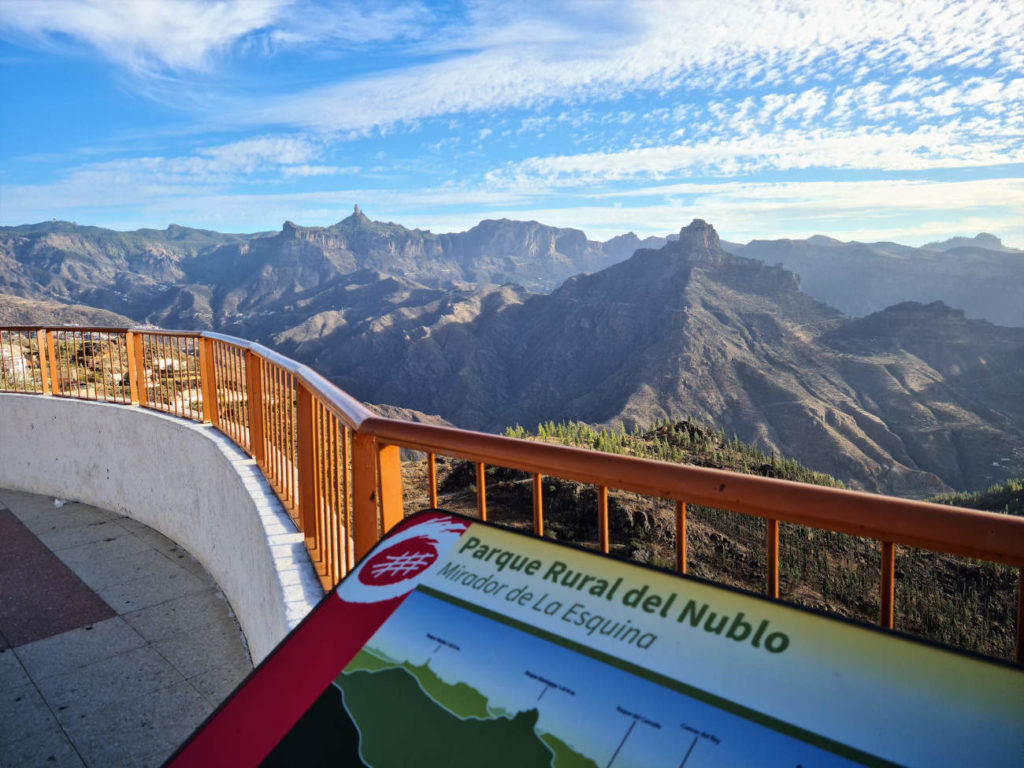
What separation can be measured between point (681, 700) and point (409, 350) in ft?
408

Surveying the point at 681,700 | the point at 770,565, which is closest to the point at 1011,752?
the point at 681,700

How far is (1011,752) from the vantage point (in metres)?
0.85

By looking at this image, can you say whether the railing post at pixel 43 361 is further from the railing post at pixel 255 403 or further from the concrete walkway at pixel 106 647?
the railing post at pixel 255 403

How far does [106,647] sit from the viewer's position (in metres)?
3.69

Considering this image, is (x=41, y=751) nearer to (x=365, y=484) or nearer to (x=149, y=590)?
(x=149, y=590)

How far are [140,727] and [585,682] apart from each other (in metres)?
2.86

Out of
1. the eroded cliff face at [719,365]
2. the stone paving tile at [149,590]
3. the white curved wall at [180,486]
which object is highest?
the white curved wall at [180,486]

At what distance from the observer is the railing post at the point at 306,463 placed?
3.06 meters

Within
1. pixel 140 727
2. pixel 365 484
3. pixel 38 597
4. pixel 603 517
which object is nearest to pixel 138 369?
pixel 38 597

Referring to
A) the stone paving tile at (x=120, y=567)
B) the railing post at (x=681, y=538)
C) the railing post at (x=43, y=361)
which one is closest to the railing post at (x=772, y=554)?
the railing post at (x=681, y=538)

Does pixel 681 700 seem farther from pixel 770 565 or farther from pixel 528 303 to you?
pixel 528 303

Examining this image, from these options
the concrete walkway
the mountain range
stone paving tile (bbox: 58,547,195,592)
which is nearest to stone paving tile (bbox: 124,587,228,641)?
the concrete walkway

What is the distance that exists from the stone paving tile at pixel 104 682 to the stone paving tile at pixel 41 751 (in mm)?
98

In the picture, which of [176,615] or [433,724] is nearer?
[433,724]
